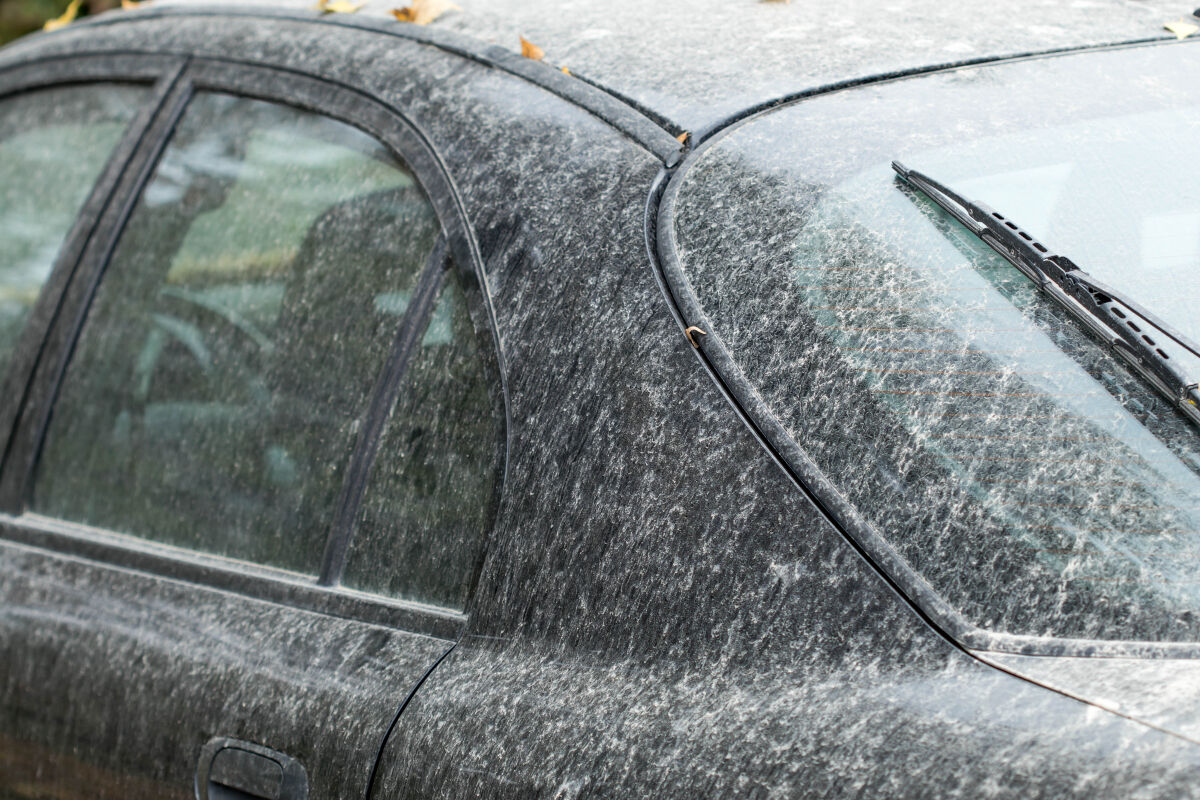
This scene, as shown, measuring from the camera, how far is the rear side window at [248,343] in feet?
5.27

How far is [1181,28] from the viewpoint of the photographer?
164 cm

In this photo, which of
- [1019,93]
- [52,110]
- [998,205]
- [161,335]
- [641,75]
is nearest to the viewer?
[998,205]

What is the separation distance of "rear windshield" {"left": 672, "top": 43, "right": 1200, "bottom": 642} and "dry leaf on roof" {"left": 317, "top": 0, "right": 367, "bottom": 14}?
90 centimetres

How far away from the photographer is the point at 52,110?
88.4 inches

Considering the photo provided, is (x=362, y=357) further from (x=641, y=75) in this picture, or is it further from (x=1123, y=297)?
(x=1123, y=297)

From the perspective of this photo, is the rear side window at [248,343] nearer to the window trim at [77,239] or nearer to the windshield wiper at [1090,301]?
the window trim at [77,239]

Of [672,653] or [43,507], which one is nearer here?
[672,653]

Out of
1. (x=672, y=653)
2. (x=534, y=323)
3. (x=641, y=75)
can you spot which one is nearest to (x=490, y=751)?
(x=672, y=653)

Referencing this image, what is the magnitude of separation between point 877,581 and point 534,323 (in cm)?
54

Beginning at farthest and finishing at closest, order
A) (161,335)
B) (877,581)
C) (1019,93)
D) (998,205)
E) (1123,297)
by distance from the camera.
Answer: (161,335) < (1019,93) < (998,205) < (1123,297) < (877,581)

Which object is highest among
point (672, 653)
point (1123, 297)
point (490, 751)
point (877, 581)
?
point (1123, 297)

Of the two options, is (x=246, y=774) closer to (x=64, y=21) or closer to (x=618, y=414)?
(x=618, y=414)

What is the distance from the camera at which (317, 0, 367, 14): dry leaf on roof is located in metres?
2.00

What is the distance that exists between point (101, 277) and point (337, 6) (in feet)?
2.08
